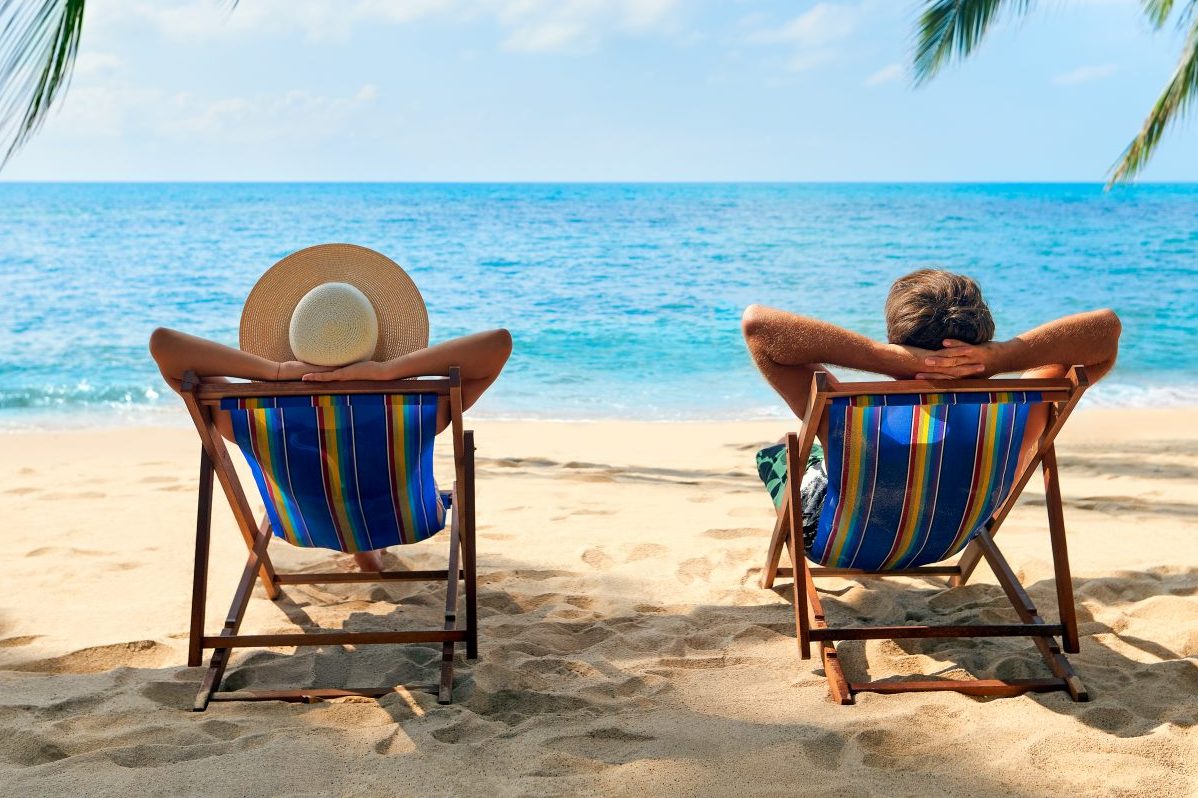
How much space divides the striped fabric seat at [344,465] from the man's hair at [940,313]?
1.19 meters

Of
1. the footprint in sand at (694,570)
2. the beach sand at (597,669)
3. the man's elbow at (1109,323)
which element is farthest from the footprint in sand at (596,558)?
the man's elbow at (1109,323)

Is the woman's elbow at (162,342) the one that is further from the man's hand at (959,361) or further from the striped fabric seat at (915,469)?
the man's hand at (959,361)

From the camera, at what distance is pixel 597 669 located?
267cm

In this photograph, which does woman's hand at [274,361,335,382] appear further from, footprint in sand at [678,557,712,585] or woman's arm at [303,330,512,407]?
footprint in sand at [678,557,712,585]

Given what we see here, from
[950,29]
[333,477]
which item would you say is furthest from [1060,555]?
[950,29]

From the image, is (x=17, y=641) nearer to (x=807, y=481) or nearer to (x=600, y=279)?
(x=807, y=481)

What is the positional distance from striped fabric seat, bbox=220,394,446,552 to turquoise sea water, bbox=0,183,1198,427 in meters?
5.40

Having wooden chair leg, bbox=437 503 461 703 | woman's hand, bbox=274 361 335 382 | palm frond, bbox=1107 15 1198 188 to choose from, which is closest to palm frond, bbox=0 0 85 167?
woman's hand, bbox=274 361 335 382

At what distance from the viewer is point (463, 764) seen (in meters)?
2.13

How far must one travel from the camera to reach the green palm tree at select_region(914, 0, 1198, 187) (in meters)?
7.20

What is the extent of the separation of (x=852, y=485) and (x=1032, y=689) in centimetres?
65

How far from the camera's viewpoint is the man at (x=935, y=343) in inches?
95.8

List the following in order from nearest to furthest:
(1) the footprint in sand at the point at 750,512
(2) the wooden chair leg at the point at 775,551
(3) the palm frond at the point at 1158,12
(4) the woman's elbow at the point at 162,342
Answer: (4) the woman's elbow at the point at 162,342
(2) the wooden chair leg at the point at 775,551
(1) the footprint in sand at the point at 750,512
(3) the palm frond at the point at 1158,12

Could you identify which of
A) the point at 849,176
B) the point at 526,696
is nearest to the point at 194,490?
the point at 526,696
